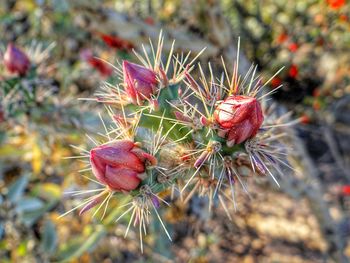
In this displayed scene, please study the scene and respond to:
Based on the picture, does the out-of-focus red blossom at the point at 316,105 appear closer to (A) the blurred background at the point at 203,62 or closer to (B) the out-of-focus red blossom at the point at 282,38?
(A) the blurred background at the point at 203,62

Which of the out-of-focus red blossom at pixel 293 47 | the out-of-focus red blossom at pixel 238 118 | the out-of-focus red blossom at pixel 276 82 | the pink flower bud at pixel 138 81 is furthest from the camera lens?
the out-of-focus red blossom at pixel 293 47

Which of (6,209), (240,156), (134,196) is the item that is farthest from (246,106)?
(6,209)

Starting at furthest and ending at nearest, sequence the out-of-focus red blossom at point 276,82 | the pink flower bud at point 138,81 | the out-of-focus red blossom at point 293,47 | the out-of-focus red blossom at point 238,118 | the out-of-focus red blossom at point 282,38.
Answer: the out-of-focus red blossom at point 282,38
the out-of-focus red blossom at point 293,47
the out-of-focus red blossom at point 276,82
the pink flower bud at point 138,81
the out-of-focus red blossom at point 238,118

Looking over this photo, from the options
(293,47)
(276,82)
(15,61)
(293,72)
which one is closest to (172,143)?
(15,61)

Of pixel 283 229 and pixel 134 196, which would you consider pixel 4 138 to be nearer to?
pixel 134 196

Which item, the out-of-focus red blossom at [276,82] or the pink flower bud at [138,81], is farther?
the out-of-focus red blossom at [276,82]

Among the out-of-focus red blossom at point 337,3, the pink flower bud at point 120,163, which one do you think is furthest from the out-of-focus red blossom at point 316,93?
the pink flower bud at point 120,163

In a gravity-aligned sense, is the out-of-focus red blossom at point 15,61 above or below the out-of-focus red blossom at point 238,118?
below


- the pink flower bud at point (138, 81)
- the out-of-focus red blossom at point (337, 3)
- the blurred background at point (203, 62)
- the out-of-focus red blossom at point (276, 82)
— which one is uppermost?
the out-of-focus red blossom at point (337, 3)
